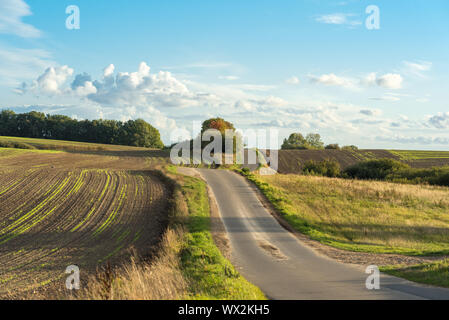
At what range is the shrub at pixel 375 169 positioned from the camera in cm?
6172

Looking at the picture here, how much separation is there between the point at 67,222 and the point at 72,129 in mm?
98371

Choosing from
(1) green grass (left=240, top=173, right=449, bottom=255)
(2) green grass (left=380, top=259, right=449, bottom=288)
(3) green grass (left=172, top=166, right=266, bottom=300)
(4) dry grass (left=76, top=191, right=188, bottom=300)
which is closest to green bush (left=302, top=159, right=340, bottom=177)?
(1) green grass (left=240, top=173, right=449, bottom=255)

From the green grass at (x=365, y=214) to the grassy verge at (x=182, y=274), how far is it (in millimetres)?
7439

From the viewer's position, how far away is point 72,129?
384 ft

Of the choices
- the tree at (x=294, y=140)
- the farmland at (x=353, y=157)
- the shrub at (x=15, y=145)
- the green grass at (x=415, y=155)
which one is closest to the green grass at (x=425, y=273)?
the farmland at (x=353, y=157)

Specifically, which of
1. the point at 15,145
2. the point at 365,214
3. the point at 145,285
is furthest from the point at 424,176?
the point at 15,145

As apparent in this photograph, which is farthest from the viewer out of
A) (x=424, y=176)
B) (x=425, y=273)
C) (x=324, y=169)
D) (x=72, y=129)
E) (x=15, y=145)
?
(x=72, y=129)

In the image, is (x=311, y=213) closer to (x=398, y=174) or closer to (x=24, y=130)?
(x=398, y=174)

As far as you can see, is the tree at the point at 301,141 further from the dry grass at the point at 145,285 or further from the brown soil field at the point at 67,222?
the dry grass at the point at 145,285

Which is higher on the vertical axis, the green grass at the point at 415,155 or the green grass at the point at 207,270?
the green grass at the point at 415,155

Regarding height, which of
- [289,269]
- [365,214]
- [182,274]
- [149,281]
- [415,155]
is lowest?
[365,214]

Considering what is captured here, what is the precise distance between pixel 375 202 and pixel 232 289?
27.2 metres

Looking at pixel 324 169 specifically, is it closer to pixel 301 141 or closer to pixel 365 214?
pixel 365 214
